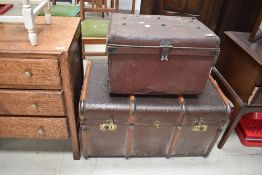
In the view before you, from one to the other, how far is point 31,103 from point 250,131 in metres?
1.51

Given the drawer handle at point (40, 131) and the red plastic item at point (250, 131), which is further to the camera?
the red plastic item at point (250, 131)

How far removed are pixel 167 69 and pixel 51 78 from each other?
59 cm

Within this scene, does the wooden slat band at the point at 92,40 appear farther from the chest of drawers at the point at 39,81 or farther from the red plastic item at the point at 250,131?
the red plastic item at the point at 250,131

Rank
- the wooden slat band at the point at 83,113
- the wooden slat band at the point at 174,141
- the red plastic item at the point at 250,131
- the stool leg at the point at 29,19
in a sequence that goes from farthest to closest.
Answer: the red plastic item at the point at 250,131, the wooden slat band at the point at 174,141, the wooden slat band at the point at 83,113, the stool leg at the point at 29,19

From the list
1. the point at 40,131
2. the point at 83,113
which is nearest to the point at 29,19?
the point at 83,113

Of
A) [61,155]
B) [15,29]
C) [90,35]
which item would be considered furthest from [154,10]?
[61,155]

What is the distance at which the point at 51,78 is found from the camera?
1056mm

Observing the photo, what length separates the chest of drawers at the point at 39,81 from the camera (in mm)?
998

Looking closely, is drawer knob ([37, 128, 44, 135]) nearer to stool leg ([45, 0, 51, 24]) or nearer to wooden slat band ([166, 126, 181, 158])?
stool leg ([45, 0, 51, 24])

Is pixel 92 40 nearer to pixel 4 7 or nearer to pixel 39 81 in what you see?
pixel 4 7

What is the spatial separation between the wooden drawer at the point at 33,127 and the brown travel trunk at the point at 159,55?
15.0 inches

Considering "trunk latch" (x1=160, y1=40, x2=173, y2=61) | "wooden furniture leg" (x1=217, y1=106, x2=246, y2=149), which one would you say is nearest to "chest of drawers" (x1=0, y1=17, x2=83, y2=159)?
"trunk latch" (x1=160, y1=40, x2=173, y2=61)

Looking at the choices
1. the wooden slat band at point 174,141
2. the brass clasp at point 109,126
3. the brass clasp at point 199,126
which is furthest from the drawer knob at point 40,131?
the brass clasp at point 199,126

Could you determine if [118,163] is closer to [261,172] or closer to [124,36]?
[124,36]
